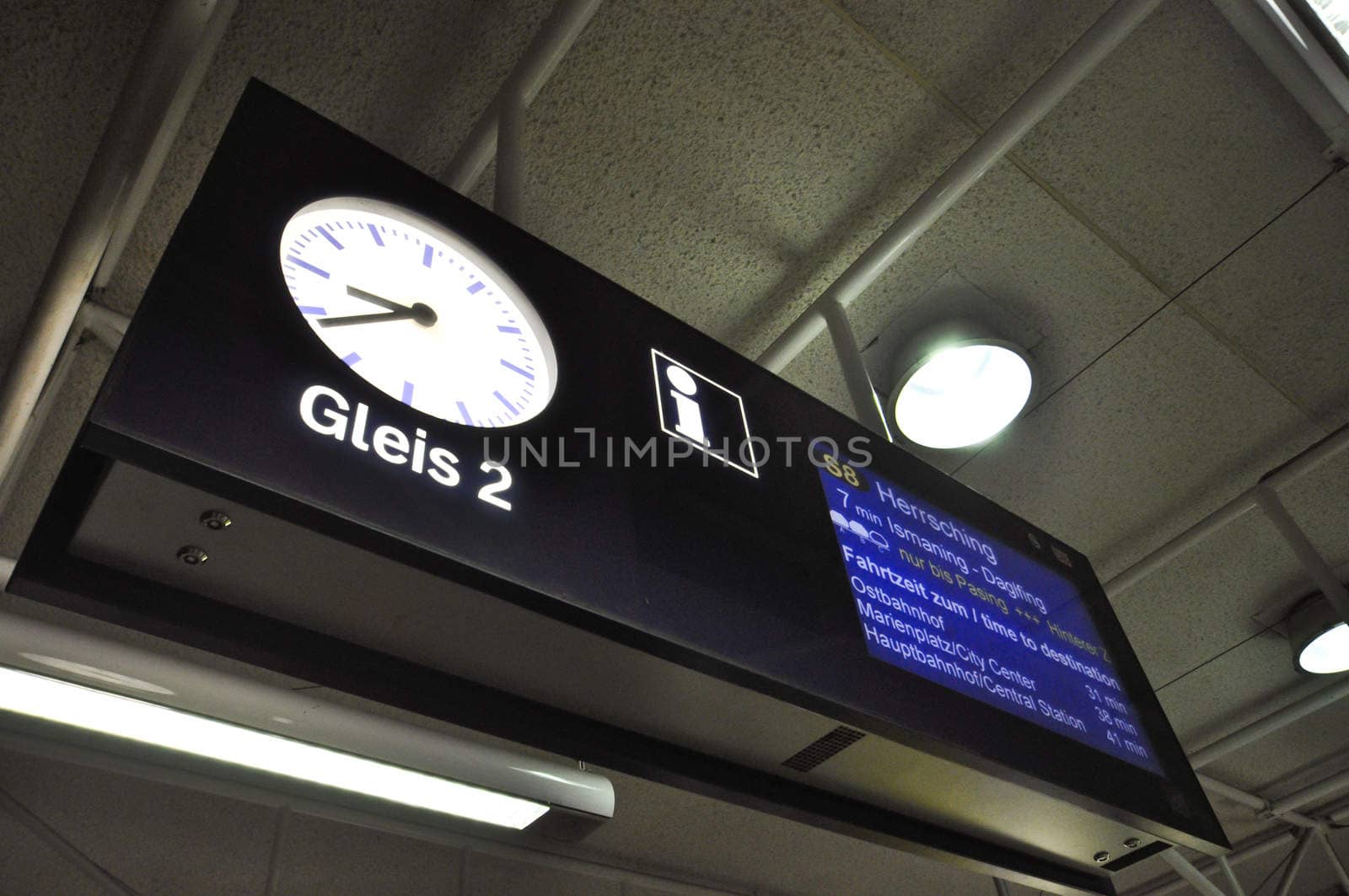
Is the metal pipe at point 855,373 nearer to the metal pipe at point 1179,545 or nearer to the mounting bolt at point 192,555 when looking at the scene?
the metal pipe at point 1179,545

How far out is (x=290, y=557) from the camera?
1289 millimetres

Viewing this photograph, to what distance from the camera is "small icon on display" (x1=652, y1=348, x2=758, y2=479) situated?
6.62 ft

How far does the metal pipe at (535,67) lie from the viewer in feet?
7.79

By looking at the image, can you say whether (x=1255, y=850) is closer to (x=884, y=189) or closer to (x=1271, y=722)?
(x=1271, y=722)

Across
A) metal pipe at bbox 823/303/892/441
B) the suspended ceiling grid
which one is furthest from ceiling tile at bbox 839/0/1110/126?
metal pipe at bbox 823/303/892/441

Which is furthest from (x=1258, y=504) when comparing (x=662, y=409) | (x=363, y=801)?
(x=363, y=801)

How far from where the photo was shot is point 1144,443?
3627 mm

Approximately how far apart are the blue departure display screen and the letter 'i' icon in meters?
0.33

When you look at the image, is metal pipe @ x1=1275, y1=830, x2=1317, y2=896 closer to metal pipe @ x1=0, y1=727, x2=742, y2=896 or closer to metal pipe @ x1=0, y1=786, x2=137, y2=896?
metal pipe @ x1=0, y1=727, x2=742, y2=896

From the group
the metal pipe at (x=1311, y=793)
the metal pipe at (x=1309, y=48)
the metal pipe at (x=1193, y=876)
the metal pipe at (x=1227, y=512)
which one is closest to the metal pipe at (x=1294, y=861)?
the metal pipe at (x=1311, y=793)

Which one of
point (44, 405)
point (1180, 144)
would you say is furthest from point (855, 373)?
point (44, 405)

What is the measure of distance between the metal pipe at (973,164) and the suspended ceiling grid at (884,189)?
0.11 meters

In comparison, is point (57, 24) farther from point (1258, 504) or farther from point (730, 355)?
point (1258, 504)

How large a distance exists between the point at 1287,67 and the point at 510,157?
1929 millimetres
